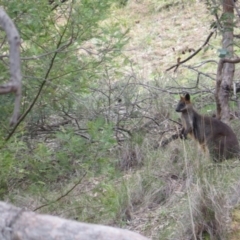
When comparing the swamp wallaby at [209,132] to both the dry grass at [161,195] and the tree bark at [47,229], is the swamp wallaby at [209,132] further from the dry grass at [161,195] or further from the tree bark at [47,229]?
the tree bark at [47,229]

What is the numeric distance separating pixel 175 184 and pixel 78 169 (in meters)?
1.51

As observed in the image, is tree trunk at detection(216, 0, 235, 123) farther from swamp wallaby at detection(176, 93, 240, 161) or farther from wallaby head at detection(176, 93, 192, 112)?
wallaby head at detection(176, 93, 192, 112)

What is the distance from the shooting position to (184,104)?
8594 mm

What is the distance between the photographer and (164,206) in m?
6.74

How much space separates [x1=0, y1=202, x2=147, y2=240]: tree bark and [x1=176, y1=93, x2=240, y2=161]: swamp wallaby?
4.60 m

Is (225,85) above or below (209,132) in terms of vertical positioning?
above

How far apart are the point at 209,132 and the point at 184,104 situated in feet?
1.85

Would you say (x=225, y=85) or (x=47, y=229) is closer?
(x=47, y=229)

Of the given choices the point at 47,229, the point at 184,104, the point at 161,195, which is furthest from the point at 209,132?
the point at 47,229

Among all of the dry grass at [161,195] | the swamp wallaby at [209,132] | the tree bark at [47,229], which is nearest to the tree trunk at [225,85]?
the swamp wallaby at [209,132]

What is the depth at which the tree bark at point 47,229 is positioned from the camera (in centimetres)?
293

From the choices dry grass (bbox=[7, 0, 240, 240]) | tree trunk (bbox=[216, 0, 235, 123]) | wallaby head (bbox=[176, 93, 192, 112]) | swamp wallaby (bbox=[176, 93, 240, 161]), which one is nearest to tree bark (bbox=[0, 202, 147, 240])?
dry grass (bbox=[7, 0, 240, 240])

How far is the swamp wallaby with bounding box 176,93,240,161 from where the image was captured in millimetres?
7882

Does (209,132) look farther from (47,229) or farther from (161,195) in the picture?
(47,229)
